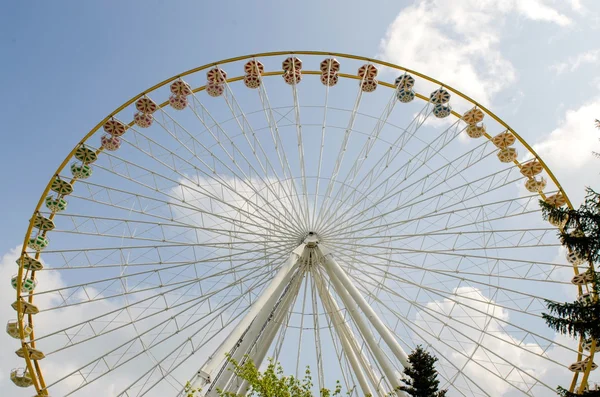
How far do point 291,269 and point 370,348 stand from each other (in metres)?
4.64

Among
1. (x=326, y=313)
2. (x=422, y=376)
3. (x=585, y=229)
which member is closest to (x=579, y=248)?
(x=585, y=229)

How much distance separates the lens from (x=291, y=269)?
70.1ft

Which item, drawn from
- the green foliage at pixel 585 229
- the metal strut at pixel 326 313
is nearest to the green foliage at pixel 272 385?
the metal strut at pixel 326 313

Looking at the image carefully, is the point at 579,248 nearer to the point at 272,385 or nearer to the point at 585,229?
the point at 585,229

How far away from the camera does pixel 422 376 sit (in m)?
18.3

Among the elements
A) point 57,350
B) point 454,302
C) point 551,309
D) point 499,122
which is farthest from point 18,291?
point 499,122

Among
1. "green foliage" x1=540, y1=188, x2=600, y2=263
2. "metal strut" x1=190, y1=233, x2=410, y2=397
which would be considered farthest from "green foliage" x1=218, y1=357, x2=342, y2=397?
"green foliage" x1=540, y1=188, x2=600, y2=263

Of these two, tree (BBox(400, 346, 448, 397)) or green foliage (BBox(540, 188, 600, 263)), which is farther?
tree (BBox(400, 346, 448, 397))

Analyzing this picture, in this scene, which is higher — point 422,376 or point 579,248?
point 579,248

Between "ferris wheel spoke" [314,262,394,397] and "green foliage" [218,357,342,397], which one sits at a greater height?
"ferris wheel spoke" [314,262,394,397]

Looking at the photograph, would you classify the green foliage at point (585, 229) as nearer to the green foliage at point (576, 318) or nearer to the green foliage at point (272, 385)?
the green foliage at point (576, 318)

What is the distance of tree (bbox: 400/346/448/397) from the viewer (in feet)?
59.7

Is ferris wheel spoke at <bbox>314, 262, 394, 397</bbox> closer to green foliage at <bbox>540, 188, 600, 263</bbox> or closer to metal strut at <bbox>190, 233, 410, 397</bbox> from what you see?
metal strut at <bbox>190, 233, 410, 397</bbox>

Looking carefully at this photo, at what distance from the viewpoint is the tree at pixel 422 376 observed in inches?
716
